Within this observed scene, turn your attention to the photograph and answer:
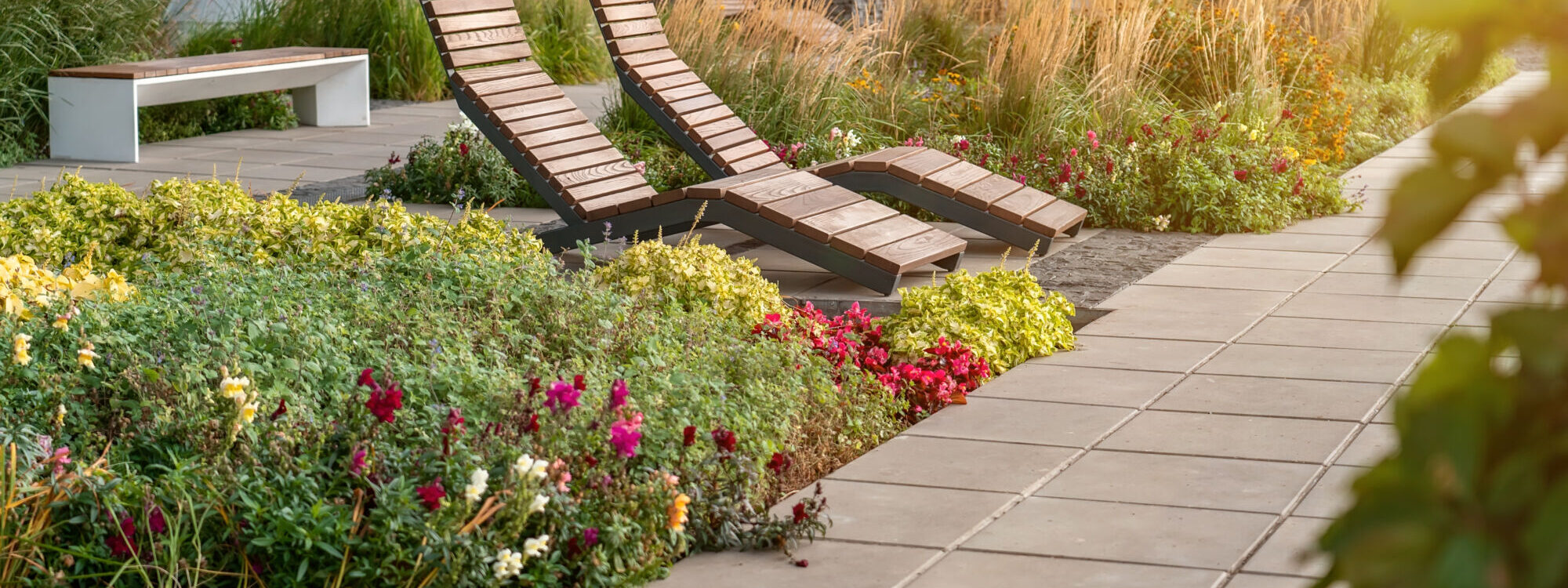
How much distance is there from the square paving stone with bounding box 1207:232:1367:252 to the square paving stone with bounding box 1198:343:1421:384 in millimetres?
2029

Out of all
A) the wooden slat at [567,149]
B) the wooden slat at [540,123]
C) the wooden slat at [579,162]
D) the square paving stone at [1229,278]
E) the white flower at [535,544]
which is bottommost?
the square paving stone at [1229,278]

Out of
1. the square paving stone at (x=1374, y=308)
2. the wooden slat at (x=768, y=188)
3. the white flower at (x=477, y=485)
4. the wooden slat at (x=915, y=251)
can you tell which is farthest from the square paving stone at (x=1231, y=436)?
the wooden slat at (x=768, y=188)

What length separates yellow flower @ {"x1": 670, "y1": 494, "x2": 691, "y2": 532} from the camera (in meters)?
2.78

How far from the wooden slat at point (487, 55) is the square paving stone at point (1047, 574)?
4027 mm

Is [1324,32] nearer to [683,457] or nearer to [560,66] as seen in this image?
[560,66]

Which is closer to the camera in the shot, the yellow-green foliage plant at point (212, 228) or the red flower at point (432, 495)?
the red flower at point (432, 495)

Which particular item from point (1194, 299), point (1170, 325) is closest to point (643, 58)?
point (1194, 299)

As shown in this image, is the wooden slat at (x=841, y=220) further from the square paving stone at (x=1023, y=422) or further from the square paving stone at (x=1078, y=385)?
the square paving stone at (x=1023, y=422)

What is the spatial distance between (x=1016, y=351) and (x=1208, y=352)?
0.63 metres

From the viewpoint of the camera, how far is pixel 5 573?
258 cm

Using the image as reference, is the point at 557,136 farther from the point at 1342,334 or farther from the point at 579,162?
the point at 1342,334

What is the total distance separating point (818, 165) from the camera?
22.0 feet

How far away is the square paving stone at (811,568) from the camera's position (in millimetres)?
2838

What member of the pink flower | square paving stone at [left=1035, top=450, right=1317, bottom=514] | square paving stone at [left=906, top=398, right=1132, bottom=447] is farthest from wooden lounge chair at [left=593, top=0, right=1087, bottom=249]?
the pink flower
